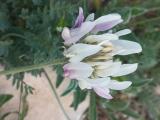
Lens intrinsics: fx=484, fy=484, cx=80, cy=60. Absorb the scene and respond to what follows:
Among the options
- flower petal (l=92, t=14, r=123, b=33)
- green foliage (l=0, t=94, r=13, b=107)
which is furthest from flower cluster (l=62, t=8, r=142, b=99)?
green foliage (l=0, t=94, r=13, b=107)

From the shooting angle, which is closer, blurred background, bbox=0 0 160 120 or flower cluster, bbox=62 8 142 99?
flower cluster, bbox=62 8 142 99

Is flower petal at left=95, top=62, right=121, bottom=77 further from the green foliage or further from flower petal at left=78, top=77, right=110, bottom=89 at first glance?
the green foliage

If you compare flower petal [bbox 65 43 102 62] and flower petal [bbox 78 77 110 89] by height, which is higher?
flower petal [bbox 65 43 102 62]

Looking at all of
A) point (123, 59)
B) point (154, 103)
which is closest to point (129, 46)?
point (123, 59)

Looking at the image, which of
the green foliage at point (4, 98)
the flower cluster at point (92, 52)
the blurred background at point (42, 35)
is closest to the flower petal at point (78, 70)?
the flower cluster at point (92, 52)

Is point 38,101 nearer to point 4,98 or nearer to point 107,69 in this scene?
point 4,98

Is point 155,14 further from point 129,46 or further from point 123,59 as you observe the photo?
point 129,46
